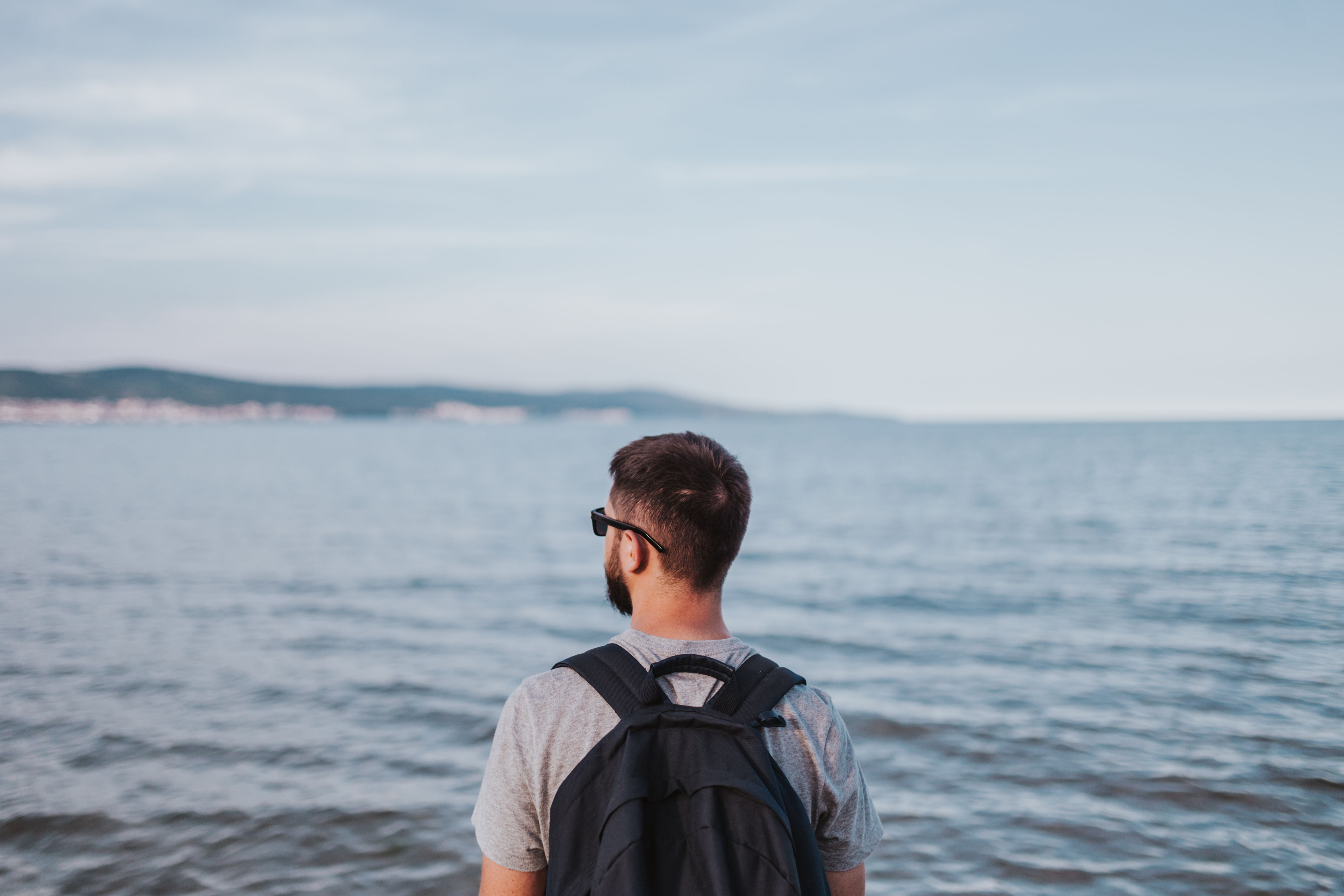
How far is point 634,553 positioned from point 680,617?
0.19 meters

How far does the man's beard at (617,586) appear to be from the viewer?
2.20m

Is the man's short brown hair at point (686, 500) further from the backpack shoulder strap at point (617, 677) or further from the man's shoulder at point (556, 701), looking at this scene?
the man's shoulder at point (556, 701)

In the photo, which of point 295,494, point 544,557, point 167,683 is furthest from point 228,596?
point 295,494

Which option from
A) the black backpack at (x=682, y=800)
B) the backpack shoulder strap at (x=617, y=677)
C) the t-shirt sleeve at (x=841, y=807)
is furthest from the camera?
the t-shirt sleeve at (x=841, y=807)

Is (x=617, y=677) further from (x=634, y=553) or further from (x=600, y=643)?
(x=600, y=643)

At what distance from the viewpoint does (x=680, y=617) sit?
2127mm

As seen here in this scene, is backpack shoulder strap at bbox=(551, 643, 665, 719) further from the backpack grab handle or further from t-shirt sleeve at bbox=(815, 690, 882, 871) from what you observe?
t-shirt sleeve at bbox=(815, 690, 882, 871)

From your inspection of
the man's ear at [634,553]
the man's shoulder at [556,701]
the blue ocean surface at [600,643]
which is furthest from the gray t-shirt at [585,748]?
the blue ocean surface at [600,643]

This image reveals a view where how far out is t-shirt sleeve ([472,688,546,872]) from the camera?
6.44 ft

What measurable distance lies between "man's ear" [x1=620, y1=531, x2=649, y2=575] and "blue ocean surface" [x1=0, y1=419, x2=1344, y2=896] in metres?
4.25

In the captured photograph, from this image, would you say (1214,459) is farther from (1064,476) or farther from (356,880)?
(356,880)

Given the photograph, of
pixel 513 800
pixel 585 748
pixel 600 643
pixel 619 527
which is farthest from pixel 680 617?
pixel 600 643

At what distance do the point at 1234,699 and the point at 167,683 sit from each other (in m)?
11.6

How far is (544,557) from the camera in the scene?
22.3m
